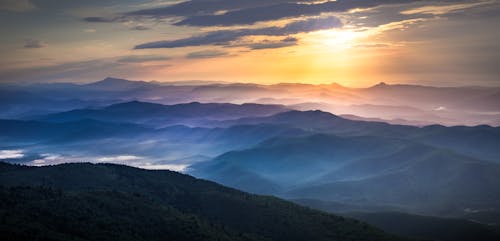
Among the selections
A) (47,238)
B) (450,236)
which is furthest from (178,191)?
(450,236)

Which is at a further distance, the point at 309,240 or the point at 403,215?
the point at 403,215

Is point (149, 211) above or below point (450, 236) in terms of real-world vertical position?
above

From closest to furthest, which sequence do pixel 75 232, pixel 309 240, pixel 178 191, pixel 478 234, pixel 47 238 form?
pixel 47 238, pixel 75 232, pixel 309 240, pixel 178 191, pixel 478 234

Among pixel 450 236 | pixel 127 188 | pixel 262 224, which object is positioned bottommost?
pixel 450 236

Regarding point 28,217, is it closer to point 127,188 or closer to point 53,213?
point 53,213

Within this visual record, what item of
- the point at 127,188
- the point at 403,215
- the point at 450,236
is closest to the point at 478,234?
the point at 450,236

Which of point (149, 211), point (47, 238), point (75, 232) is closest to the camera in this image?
point (47, 238)
